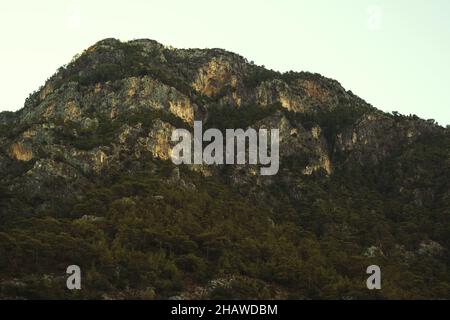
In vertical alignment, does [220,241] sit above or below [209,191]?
below

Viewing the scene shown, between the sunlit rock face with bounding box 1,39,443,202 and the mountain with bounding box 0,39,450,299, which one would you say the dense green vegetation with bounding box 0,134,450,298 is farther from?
the sunlit rock face with bounding box 1,39,443,202

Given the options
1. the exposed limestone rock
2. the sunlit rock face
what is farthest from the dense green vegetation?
the exposed limestone rock

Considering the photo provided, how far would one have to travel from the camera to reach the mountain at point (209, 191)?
89.1 metres

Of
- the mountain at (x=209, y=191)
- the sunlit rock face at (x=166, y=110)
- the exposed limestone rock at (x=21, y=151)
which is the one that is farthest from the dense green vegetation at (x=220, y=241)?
the exposed limestone rock at (x=21, y=151)

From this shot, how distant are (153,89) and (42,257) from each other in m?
74.7

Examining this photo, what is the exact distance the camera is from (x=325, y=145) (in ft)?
536

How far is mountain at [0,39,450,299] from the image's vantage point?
89.1 metres

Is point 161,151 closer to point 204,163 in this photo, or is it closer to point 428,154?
point 204,163

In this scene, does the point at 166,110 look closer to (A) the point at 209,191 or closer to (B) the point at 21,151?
(A) the point at 209,191

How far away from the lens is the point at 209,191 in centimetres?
12838

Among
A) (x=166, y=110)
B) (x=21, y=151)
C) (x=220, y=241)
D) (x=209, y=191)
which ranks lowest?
(x=220, y=241)

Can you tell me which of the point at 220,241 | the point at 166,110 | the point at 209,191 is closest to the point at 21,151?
the point at 209,191
